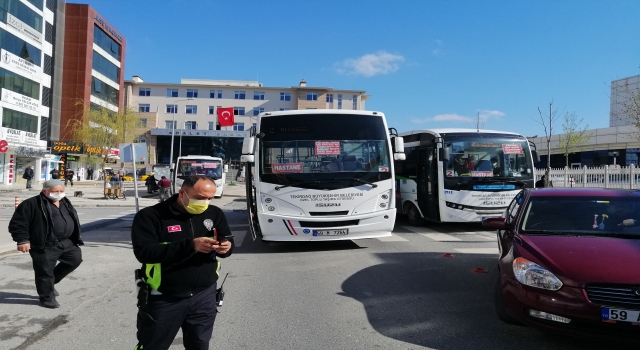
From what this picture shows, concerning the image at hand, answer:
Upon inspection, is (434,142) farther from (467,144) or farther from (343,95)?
(343,95)

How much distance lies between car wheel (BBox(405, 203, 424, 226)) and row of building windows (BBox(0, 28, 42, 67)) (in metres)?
36.2

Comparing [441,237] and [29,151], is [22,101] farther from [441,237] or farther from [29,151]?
[441,237]

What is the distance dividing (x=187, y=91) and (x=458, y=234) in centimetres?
6814

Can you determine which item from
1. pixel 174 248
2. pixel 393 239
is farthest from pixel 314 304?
pixel 393 239

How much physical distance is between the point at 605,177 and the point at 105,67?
5517 centimetres

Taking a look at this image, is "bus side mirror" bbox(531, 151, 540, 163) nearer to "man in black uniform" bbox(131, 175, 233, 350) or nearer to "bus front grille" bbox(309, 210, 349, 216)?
"bus front grille" bbox(309, 210, 349, 216)

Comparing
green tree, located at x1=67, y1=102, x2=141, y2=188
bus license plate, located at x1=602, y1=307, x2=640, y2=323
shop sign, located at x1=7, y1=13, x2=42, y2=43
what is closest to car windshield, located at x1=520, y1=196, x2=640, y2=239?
bus license plate, located at x1=602, y1=307, x2=640, y2=323

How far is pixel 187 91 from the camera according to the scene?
74438mm

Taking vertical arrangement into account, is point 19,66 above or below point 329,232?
above

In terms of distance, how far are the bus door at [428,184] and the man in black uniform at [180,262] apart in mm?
10271

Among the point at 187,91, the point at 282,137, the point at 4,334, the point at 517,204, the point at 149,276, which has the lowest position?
the point at 4,334

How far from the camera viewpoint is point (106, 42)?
192 feet

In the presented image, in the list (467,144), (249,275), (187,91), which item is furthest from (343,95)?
(249,275)

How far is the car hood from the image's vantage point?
4012 millimetres
